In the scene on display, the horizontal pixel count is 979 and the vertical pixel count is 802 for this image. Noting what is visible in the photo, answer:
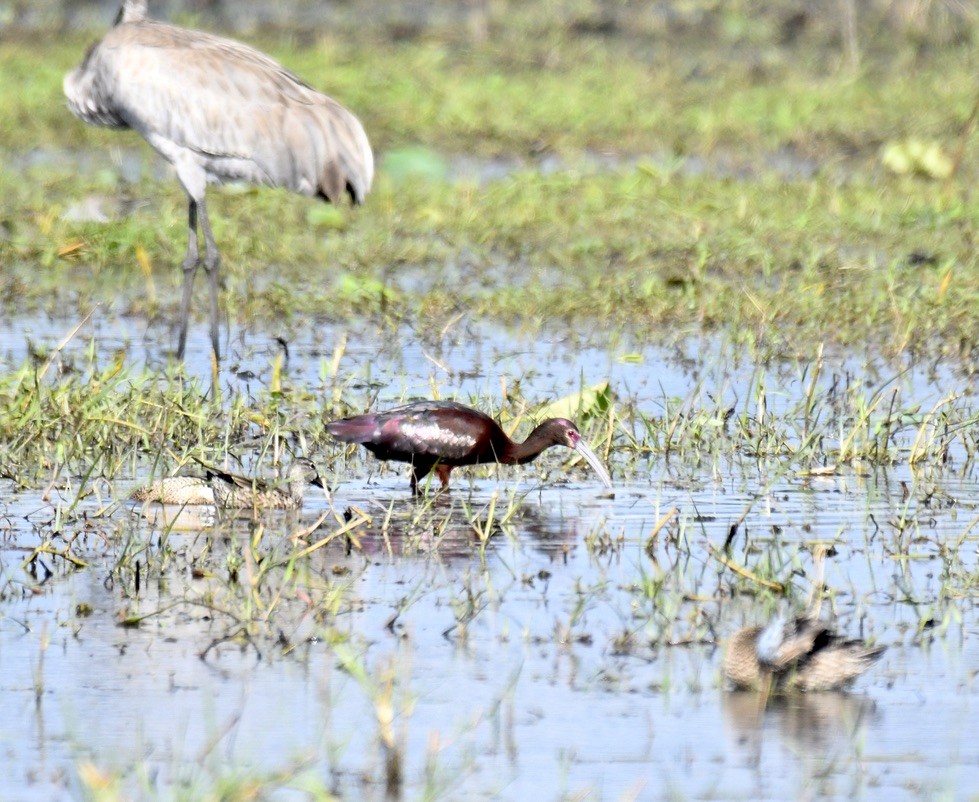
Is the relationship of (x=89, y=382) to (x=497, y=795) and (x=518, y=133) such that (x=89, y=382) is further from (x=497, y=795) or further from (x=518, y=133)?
(x=518, y=133)

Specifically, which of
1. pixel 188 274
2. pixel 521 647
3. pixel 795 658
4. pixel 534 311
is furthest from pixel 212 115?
pixel 795 658

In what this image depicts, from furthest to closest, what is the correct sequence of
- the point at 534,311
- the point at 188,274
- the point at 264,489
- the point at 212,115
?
the point at 534,311 → the point at 212,115 → the point at 188,274 → the point at 264,489

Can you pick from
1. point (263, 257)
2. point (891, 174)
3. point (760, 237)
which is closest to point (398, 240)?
point (263, 257)

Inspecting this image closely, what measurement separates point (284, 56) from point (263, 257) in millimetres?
7127

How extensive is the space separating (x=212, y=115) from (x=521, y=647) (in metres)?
5.06

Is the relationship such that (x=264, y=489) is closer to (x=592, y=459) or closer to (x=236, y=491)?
(x=236, y=491)

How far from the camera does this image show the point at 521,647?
Answer: 477 centimetres

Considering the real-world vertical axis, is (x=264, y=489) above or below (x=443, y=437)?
below

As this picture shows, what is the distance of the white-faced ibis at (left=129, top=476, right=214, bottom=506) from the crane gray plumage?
312cm

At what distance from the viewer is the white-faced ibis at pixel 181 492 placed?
6.05 meters

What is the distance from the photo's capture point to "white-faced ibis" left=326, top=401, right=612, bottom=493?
6336 mm

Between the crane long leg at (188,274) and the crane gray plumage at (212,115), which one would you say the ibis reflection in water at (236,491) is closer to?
the crane long leg at (188,274)

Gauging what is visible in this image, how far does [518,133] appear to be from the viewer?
14859 millimetres

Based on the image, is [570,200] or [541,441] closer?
[541,441]
